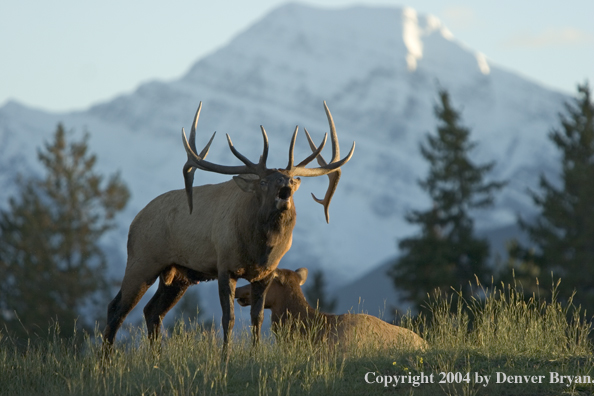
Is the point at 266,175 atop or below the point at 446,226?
below

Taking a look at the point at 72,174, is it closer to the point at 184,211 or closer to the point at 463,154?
the point at 463,154

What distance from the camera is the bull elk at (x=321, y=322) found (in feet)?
30.6

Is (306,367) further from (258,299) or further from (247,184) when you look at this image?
(247,184)

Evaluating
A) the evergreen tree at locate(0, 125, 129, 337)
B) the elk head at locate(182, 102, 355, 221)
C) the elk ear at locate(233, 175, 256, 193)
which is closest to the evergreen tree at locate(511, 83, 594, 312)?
the evergreen tree at locate(0, 125, 129, 337)

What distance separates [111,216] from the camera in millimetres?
41750

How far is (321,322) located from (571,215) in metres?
31.6

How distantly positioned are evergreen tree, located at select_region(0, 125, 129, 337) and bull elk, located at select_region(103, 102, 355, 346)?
2396cm

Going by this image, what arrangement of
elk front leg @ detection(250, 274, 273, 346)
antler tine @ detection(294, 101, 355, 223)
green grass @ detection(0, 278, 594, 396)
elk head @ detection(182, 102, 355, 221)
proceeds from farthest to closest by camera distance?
elk front leg @ detection(250, 274, 273, 346) → antler tine @ detection(294, 101, 355, 223) → elk head @ detection(182, 102, 355, 221) → green grass @ detection(0, 278, 594, 396)

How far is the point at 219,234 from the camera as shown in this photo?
8898mm

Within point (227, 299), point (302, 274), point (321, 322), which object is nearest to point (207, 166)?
point (227, 299)

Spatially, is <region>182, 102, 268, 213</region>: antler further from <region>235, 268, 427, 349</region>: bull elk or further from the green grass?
the green grass

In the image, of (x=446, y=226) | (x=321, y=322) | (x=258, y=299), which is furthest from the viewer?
(x=446, y=226)

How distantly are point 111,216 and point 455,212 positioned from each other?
1727 centimetres

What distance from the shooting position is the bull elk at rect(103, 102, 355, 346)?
8562 millimetres
